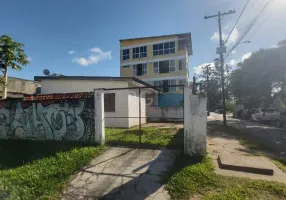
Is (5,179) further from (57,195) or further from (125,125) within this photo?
(125,125)

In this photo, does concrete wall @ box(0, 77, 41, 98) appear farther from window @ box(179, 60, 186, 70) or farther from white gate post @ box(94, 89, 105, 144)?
window @ box(179, 60, 186, 70)

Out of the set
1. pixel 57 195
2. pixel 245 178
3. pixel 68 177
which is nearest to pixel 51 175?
pixel 68 177

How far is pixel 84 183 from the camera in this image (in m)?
4.99

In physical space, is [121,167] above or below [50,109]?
below

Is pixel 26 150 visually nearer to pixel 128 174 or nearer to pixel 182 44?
pixel 128 174

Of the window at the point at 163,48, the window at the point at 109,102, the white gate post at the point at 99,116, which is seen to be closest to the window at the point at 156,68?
the window at the point at 163,48

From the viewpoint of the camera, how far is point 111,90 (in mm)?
12617

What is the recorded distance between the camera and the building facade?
1078 inches

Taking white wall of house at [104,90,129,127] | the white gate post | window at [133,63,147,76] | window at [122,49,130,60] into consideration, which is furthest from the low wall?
window at [122,49,130,60]

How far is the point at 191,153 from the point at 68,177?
377 cm

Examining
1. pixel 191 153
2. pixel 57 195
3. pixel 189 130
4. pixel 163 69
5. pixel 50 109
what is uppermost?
pixel 163 69

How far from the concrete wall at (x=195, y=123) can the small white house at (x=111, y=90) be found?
645cm

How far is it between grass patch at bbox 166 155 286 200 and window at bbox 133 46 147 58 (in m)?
Answer: 26.0

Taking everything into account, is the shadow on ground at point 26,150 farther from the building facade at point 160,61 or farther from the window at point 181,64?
the window at point 181,64
